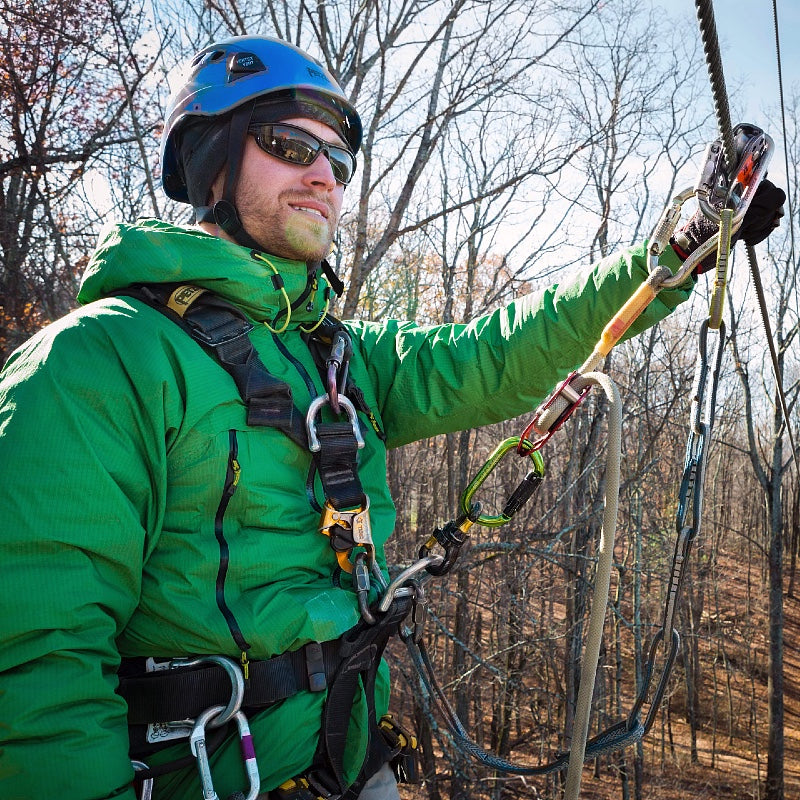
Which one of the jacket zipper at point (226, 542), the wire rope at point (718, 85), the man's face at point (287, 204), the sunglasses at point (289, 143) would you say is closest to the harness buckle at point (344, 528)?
the jacket zipper at point (226, 542)

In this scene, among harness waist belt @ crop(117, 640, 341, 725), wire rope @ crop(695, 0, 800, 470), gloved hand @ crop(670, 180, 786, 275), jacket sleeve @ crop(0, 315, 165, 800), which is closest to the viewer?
jacket sleeve @ crop(0, 315, 165, 800)

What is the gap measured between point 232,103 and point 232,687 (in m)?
1.69

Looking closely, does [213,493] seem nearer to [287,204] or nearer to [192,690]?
[192,690]

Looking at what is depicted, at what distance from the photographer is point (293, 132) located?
6.99ft

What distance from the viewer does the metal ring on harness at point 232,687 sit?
142cm

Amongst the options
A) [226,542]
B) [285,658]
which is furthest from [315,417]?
[285,658]

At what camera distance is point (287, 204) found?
205cm

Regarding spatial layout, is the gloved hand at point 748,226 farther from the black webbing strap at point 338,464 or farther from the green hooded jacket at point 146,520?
the black webbing strap at point 338,464

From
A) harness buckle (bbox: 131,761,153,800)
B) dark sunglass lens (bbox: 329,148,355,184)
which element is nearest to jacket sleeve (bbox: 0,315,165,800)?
harness buckle (bbox: 131,761,153,800)

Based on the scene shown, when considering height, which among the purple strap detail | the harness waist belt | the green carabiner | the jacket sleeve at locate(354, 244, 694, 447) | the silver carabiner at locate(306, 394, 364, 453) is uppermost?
the jacket sleeve at locate(354, 244, 694, 447)

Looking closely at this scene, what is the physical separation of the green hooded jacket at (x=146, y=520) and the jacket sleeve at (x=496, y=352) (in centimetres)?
4

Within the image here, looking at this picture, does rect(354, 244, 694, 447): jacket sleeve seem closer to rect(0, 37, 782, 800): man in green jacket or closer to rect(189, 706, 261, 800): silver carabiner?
rect(0, 37, 782, 800): man in green jacket

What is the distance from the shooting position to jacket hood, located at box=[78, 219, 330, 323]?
65.0 inches

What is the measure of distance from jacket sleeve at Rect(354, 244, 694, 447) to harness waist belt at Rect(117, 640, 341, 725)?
0.93 metres
